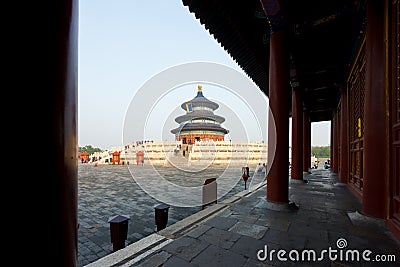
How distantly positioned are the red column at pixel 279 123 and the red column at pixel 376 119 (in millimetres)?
1417

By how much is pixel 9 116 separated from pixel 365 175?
4923mm

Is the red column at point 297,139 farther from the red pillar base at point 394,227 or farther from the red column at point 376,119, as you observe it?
the red pillar base at point 394,227

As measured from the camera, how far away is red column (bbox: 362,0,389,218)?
3.45m

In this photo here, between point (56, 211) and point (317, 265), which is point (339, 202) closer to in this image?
point (317, 265)

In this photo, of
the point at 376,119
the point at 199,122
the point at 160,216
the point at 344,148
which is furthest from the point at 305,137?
the point at 199,122

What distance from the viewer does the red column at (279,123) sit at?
179 inches

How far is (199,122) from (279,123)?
37.6 metres

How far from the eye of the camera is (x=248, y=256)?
2.57 metres

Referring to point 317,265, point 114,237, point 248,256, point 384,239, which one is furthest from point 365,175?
point 114,237

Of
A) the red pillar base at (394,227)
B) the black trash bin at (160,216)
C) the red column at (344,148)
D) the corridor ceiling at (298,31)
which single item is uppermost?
the corridor ceiling at (298,31)

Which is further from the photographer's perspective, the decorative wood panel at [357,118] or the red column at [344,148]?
the red column at [344,148]

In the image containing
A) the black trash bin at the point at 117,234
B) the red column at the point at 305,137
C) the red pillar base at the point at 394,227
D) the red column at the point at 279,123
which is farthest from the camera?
the red column at the point at 305,137

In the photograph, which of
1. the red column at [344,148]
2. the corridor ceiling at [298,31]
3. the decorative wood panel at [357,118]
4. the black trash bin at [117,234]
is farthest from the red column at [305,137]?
the black trash bin at [117,234]

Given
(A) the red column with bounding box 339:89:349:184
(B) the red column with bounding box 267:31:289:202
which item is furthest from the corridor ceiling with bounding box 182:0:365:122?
(A) the red column with bounding box 339:89:349:184
